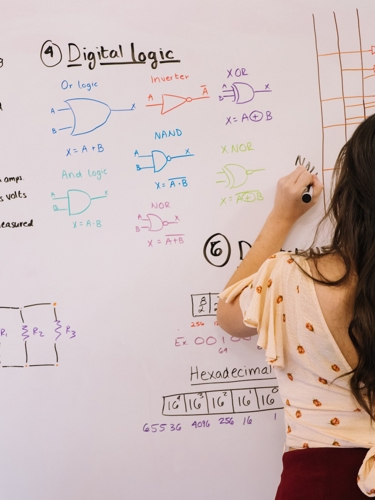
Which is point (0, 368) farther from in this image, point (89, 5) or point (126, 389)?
point (89, 5)

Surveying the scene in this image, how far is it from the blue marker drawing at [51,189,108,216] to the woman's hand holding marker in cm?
45

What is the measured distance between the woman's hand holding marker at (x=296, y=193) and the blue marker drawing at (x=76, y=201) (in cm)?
45

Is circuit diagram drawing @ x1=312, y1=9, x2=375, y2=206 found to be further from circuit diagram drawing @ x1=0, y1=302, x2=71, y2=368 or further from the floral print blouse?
circuit diagram drawing @ x1=0, y1=302, x2=71, y2=368

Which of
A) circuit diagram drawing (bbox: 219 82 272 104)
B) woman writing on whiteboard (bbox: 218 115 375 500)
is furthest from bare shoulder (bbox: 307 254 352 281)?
circuit diagram drawing (bbox: 219 82 272 104)

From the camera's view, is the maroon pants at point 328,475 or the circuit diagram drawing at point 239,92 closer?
the maroon pants at point 328,475

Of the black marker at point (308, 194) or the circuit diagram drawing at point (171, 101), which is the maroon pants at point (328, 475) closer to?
the black marker at point (308, 194)

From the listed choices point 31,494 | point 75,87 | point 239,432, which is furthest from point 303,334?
point 31,494

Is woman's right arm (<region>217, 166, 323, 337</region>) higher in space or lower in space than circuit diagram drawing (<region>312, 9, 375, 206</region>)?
lower

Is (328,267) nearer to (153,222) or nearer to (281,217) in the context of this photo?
(281,217)

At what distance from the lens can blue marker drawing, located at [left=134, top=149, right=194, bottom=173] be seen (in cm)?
132

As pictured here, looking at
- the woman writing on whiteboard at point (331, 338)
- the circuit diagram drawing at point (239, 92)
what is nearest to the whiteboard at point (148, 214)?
the circuit diagram drawing at point (239, 92)

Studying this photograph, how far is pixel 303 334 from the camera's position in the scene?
38.0 inches

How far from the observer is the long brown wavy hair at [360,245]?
2.93 ft

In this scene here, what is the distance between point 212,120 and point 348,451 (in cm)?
82
